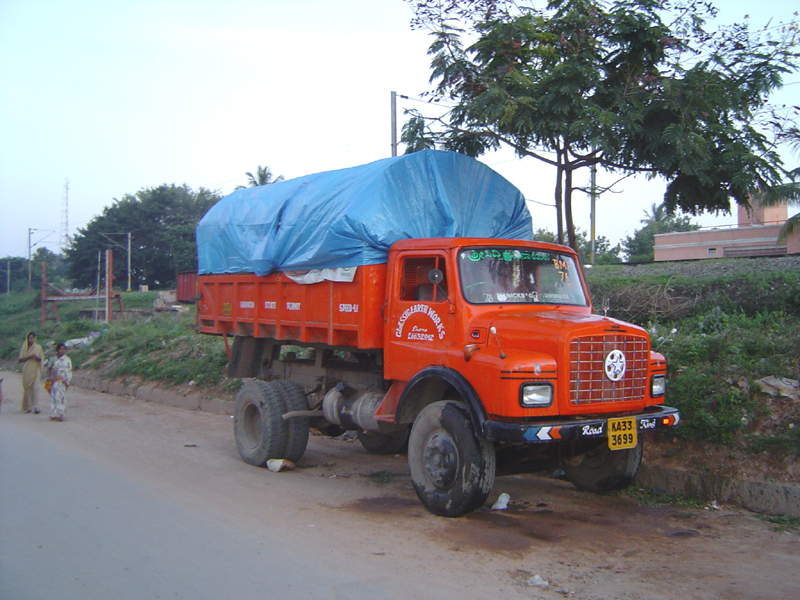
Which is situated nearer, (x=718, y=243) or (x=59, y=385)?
(x=59, y=385)

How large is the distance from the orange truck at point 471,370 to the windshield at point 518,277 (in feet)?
0.04

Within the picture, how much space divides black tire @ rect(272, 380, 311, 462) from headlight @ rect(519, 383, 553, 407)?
3669 mm

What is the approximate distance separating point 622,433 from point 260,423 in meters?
4.49

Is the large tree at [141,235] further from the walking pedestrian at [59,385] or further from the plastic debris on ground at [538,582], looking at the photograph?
the plastic debris on ground at [538,582]

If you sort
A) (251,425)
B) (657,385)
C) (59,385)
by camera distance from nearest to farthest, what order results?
(657,385) < (251,425) < (59,385)

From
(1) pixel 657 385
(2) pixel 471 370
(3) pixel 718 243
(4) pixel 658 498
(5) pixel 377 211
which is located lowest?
(4) pixel 658 498

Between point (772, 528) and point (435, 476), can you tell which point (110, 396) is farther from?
point (772, 528)

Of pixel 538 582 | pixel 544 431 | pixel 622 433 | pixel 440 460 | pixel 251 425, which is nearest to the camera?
pixel 538 582

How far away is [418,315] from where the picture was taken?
6301 mm

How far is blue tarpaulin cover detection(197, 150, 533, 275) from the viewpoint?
6789 mm

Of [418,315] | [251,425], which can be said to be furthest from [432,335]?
[251,425]

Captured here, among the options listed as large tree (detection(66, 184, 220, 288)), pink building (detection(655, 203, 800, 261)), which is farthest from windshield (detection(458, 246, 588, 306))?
large tree (detection(66, 184, 220, 288))

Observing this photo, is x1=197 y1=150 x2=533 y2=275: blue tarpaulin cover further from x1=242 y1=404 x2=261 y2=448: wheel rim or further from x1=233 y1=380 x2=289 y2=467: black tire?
x1=242 y1=404 x2=261 y2=448: wheel rim

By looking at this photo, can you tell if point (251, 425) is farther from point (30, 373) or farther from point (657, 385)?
point (30, 373)
